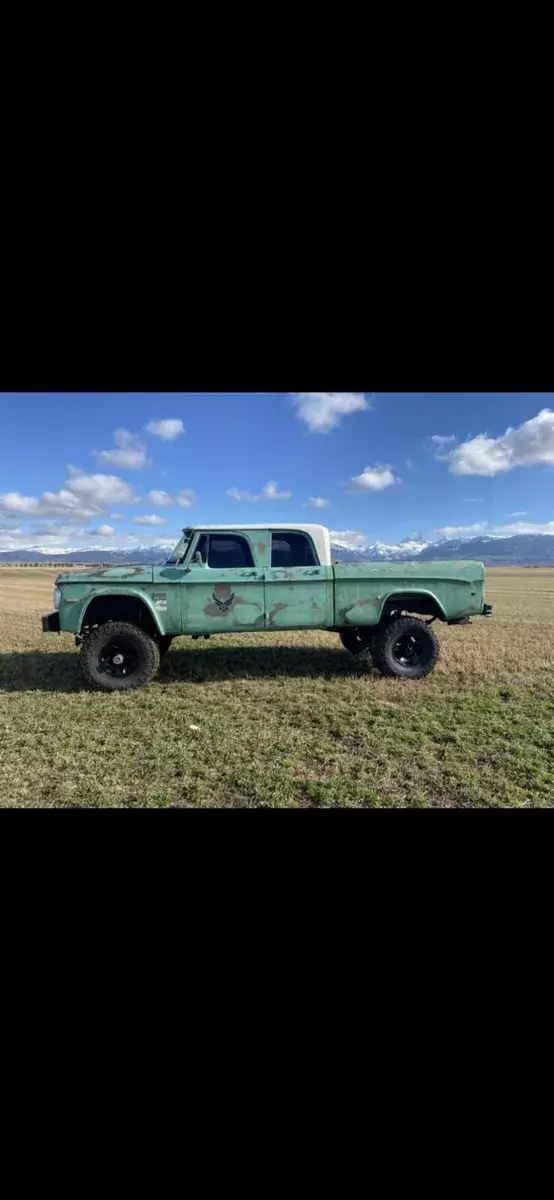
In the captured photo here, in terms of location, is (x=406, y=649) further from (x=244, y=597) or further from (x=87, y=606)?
(x=87, y=606)

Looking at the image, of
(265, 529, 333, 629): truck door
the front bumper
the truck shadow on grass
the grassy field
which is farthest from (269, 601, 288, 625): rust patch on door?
the front bumper

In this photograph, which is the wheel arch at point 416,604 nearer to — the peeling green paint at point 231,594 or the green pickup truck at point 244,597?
the green pickup truck at point 244,597

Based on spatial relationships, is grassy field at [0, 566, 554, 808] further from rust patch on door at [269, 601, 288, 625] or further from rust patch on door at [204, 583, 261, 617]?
rust patch on door at [204, 583, 261, 617]

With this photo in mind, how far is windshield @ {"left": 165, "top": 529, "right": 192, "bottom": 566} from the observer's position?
3.29 metres

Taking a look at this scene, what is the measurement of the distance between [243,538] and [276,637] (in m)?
0.83

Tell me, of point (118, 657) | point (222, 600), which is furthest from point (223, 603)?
point (118, 657)

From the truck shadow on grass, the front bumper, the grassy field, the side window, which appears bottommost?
the grassy field

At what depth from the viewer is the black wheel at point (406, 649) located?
11.1 feet

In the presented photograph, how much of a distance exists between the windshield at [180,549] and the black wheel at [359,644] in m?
1.37
